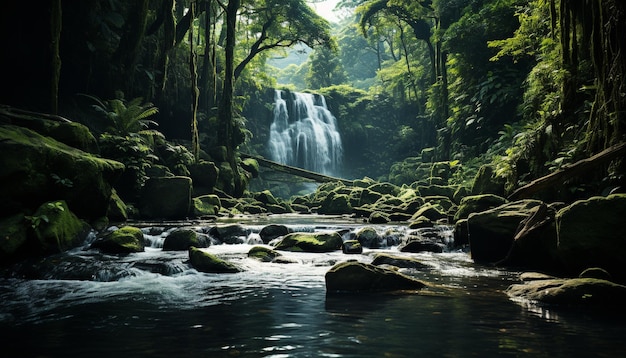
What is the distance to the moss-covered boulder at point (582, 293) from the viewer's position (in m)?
4.34

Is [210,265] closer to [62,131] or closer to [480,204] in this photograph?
[62,131]

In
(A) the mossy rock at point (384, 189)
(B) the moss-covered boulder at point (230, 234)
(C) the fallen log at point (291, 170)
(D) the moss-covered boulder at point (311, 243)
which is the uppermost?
(C) the fallen log at point (291, 170)

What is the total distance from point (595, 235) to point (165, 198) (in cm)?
1189

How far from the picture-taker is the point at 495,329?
3719mm

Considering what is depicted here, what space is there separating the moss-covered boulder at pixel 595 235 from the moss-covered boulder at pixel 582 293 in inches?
31.1

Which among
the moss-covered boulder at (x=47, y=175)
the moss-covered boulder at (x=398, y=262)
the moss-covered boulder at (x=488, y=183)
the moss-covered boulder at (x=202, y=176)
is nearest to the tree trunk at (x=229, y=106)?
the moss-covered boulder at (x=202, y=176)

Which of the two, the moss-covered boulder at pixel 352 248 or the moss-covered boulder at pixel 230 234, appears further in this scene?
the moss-covered boulder at pixel 230 234

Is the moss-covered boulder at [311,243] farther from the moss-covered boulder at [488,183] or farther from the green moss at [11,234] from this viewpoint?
the moss-covered boulder at [488,183]

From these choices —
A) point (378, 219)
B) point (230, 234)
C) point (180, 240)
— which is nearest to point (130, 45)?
point (230, 234)

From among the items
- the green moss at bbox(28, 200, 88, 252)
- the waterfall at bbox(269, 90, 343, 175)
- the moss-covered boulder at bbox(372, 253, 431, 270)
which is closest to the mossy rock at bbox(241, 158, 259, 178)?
the waterfall at bbox(269, 90, 343, 175)

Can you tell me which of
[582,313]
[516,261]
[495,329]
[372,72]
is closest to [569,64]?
[516,261]

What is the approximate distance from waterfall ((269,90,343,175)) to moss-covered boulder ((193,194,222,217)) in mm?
18384

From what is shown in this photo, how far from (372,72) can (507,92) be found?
45.2 meters

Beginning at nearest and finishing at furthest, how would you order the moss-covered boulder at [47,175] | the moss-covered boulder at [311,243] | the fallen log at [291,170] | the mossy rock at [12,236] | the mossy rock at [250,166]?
1. the mossy rock at [12,236]
2. the moss-covered boulder at [47,175]
3. the moss-covered boulder at [311,243]
4. the mossy rock at [250,166]
5. the fallen log at [291,170]
